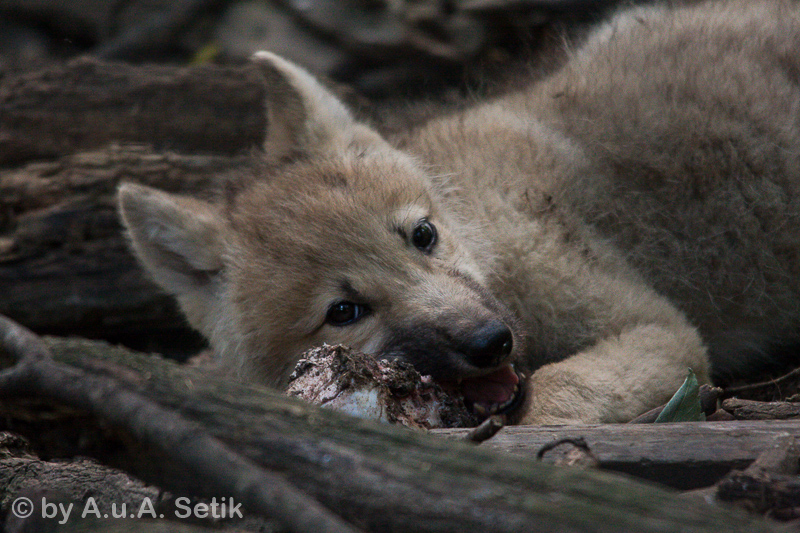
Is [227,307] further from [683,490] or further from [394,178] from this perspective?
[683,490]

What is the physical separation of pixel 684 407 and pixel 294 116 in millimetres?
2148

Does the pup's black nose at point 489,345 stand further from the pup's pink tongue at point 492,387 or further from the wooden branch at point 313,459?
the wooden branch at point 313,459

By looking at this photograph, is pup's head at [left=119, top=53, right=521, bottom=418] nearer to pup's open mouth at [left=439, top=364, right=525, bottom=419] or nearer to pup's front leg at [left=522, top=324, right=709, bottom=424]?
pup's open mouth at [left=439, top=364, right=525, bottom=419]

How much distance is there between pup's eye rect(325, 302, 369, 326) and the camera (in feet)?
10.3

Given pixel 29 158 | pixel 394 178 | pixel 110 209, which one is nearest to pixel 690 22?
pixel 394 178

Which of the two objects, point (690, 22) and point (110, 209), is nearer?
point (690, 22)

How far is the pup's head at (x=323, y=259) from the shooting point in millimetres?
2910

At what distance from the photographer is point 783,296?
12.0ft

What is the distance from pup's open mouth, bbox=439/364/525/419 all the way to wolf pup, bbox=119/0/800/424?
1 cm

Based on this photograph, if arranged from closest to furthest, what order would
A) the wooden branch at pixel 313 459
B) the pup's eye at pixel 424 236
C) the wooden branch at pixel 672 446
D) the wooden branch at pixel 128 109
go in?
the wooden branch at pixel 313 459, the wooden branch at pixel 672 446, the pup's eye at pixel 424 236, the wooden branch at pixel 128 109

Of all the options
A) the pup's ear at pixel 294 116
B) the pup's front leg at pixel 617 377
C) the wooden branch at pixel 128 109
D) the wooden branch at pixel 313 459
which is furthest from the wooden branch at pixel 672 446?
the wooden branch at pixel 128 109

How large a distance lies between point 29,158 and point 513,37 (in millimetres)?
3753

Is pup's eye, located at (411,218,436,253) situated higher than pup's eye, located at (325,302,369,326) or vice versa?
pup's eye, located at (411,218,436,253)

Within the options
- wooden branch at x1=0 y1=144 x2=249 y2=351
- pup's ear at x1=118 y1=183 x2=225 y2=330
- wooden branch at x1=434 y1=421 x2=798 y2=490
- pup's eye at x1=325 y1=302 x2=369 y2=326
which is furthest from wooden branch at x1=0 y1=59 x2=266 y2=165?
wooden branch at x1=434 y1=421 x2=798 y2=490
